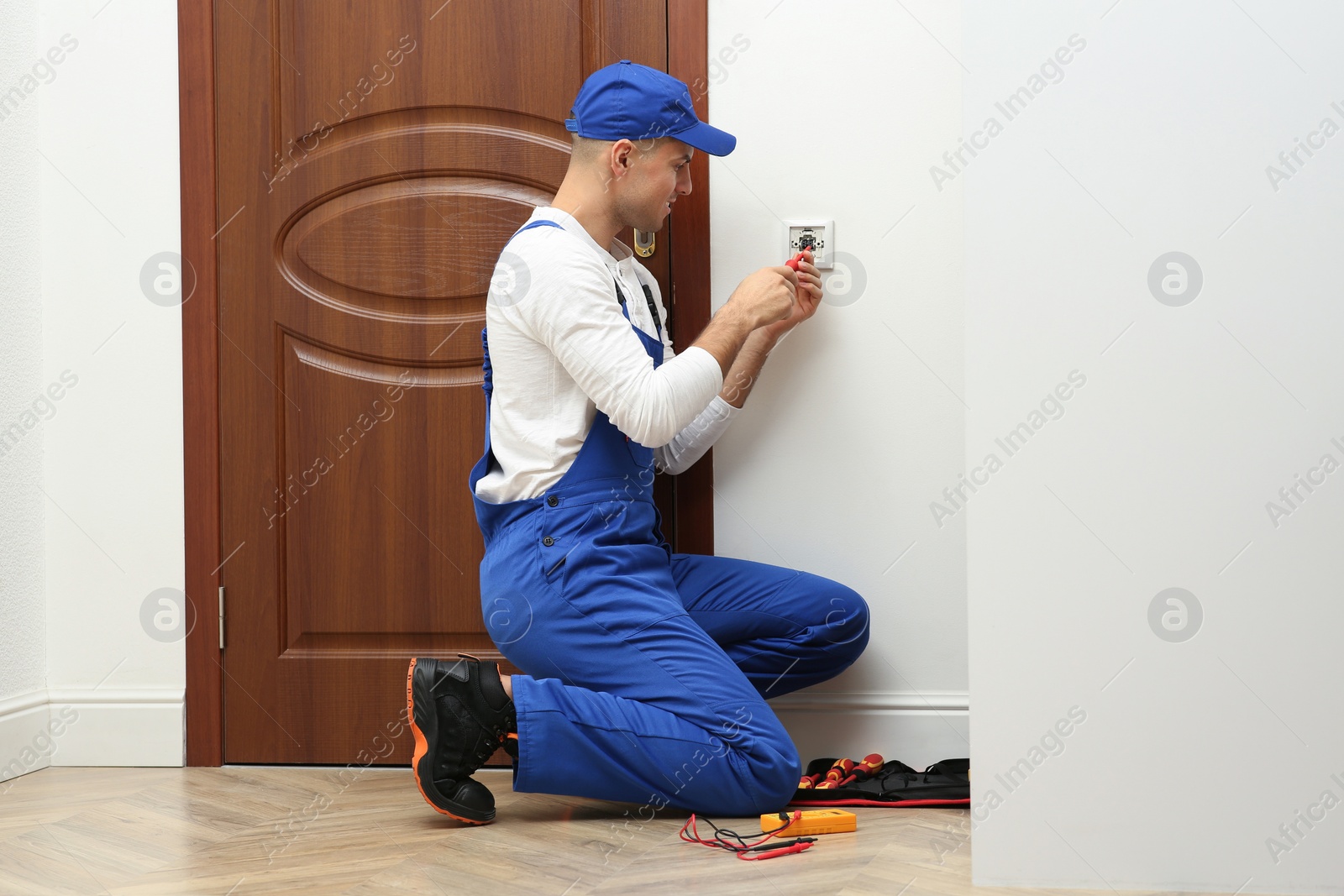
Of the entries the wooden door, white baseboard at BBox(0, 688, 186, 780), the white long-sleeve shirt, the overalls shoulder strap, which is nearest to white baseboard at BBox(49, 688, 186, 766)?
white baseboard at BBox(0, 688, 186, 780)

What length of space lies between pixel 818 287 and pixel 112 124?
4.44ft

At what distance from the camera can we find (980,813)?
49.2 inches

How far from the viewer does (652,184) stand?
1.67 metres

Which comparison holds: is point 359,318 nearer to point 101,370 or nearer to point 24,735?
point 101,370

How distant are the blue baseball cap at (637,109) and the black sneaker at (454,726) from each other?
0.87 m

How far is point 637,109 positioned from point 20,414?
128cm

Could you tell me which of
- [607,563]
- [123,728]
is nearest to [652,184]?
[607,563]

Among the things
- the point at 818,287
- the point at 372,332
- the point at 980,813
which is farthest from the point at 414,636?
Answer: the point at 980,813

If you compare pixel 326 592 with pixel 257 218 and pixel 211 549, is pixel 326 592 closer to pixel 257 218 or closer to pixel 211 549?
pixel 211 549

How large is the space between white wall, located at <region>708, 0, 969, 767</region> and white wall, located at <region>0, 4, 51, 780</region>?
4.20 feet

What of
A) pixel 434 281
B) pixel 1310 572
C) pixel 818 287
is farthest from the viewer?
pixel 434 281

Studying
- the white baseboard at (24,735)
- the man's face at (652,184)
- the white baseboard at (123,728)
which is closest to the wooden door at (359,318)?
the white baseboard at (123,728)

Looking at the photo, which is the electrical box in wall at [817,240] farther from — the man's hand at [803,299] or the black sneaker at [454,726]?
the black sneaker at [454,726]

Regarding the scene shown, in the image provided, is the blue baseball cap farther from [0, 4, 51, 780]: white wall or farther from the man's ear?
[0, 4, 51, 780]: white wall
